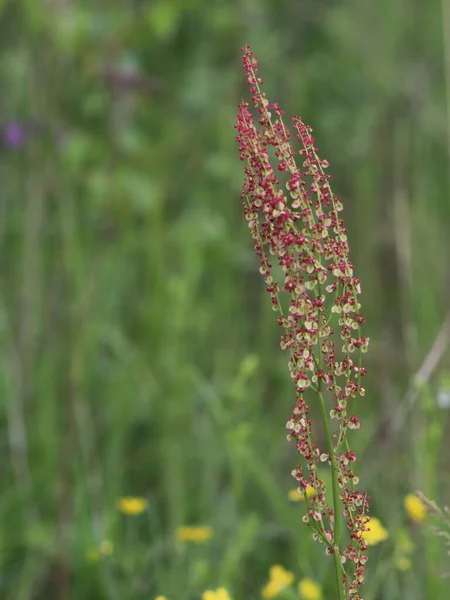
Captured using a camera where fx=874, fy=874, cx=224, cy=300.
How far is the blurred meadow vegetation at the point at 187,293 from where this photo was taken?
4.83ft

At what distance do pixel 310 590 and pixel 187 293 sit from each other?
2.77 ft

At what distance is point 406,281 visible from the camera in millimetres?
2184

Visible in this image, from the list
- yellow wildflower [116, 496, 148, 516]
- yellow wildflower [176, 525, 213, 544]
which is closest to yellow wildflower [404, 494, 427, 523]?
yellow wildflower [176, 525, 213, 544]

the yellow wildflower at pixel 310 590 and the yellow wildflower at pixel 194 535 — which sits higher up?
the yellow wildflower at pixel 194 535

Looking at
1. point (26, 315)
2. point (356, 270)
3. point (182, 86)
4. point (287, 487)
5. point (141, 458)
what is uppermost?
point (182, 86)

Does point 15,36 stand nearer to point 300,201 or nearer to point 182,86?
point 182,86

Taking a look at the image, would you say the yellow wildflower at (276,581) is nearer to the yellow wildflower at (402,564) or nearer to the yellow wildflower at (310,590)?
the yellow wildflower at (310,590)

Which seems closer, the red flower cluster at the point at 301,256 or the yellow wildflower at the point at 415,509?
the red flower cluster at the point at 301,256

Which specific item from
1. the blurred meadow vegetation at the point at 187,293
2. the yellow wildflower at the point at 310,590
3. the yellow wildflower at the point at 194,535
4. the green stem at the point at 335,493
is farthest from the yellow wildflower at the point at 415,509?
the green stem at the point at 335,493

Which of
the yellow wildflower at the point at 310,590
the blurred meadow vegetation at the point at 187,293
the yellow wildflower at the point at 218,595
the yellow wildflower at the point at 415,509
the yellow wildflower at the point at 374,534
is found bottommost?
the yellow wildflower at the point at 310,590

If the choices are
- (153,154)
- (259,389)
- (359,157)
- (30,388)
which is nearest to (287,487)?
(259,389)

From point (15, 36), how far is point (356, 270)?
1.13 meters

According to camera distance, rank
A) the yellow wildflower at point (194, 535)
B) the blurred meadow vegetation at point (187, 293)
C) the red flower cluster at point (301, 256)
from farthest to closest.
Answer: the blurred meadow vegetation at point (187, 293) < the yellow wildflower at point (194, 535) < the red flower cluster at point (301, 256)

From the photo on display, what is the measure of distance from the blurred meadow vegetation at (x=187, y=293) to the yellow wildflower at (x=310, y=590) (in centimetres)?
5
